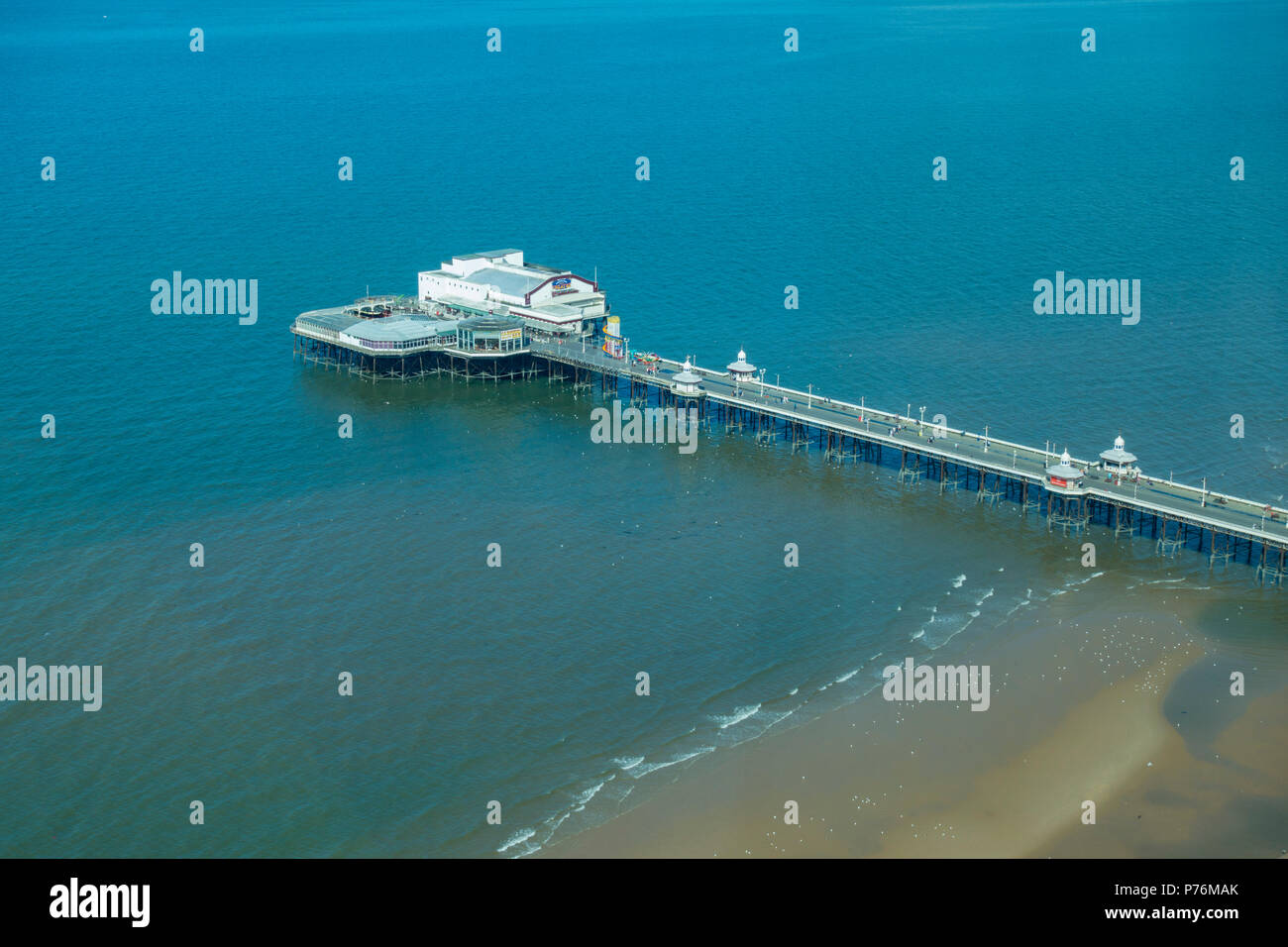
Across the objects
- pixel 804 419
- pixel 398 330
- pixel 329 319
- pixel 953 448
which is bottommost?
pixel 953 448

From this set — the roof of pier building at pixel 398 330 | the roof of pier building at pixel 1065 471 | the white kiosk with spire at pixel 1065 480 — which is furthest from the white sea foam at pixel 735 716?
the roof of pier building at pixel 398 330

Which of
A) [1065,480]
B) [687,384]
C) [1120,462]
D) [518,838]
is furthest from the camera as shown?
[687,384]

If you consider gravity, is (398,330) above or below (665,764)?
above

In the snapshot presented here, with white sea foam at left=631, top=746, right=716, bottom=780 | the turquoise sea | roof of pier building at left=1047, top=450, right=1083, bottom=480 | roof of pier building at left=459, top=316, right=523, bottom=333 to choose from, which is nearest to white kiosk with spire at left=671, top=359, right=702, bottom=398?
the turquoise sea

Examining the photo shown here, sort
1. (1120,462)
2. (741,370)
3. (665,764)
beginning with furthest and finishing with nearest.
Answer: (741,370) → (1120,462) → (665,764)

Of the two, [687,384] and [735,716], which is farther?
[687,384]

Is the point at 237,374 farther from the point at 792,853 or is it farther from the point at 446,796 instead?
the point at 792,853

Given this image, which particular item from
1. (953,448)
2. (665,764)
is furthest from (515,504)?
(665,764)

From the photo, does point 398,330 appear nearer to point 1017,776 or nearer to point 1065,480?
point 1065,480

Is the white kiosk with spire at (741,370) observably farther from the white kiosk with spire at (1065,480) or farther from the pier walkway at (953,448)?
the white kiosk with spire at (1065,480)
